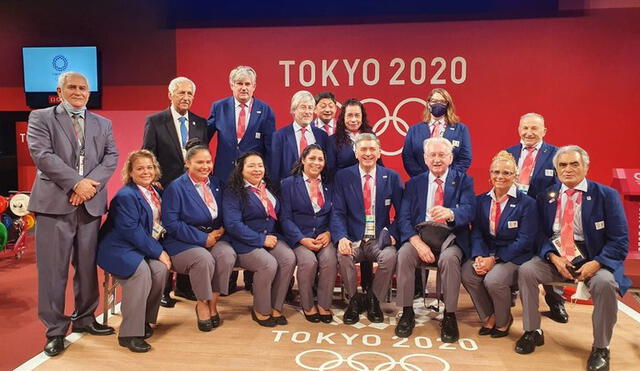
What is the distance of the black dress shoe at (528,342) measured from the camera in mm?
3152

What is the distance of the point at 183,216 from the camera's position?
11.8ft

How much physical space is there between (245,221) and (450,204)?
1.48 m

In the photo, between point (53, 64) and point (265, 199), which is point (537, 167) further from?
point (53, 64)

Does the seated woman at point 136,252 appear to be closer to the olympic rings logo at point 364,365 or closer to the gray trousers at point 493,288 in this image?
the olympic rings logo at point 364,365

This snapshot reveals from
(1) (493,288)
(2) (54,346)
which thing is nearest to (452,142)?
(1) (493,288)

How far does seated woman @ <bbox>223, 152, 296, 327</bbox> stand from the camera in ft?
11.9

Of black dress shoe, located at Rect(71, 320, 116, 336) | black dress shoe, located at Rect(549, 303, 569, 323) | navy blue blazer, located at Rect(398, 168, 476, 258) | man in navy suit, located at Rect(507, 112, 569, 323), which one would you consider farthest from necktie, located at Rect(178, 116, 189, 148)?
black dress shoe, located at Rect(549, 303, 569, 323)

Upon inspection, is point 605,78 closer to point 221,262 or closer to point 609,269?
point 609,269

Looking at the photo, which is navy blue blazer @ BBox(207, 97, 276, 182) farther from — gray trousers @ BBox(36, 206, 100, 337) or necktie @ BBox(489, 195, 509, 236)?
necktie @ BBox(489, 195, 509, 236)

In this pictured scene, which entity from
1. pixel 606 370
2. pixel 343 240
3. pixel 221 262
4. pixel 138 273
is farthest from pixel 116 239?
pixel 606 370

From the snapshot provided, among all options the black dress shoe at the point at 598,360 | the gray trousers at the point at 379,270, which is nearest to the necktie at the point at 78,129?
the gray trousers at the point at 379,270

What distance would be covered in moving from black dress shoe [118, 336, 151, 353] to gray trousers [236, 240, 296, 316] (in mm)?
800

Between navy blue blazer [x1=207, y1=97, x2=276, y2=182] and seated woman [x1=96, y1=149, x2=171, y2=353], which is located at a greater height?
navy blue blazer [x1=207, y1=97, x2=276, y2=182]

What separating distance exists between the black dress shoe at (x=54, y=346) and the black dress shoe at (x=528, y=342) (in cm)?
278
